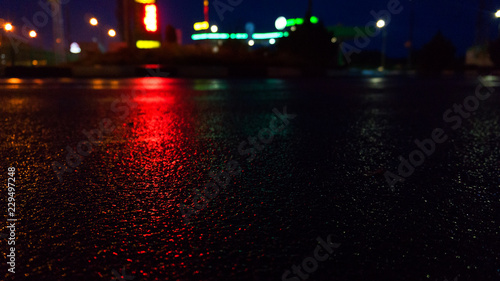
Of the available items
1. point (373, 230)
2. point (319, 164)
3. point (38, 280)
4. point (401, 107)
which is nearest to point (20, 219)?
point (38, 280)

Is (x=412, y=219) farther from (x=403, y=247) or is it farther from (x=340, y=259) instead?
(x=340, y=259)

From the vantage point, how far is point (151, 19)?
124ft

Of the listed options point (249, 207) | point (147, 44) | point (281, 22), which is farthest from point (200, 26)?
point (249, 207)

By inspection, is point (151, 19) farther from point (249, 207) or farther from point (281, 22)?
point (249, 207)

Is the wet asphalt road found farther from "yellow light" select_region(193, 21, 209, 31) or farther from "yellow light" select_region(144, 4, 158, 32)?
"yellow light" select_region(193, 21, 209, 31)

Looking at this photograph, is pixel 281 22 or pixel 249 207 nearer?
pixel 249 207

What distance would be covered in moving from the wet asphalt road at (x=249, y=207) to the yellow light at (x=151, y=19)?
36.0 meters

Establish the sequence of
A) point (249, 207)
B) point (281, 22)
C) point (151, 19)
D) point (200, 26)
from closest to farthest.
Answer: point (249, 207), point (151, 19), point (281, 22), point (200, 26)

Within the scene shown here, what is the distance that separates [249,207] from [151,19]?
3928 cm

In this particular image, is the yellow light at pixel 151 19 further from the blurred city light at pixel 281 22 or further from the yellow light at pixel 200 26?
the yellow light at pixel 200 26

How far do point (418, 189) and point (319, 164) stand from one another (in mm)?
795

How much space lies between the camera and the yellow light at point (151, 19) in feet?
121

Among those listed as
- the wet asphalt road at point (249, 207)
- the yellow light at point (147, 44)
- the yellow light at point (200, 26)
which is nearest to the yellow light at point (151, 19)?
the yellow light at point (147, 44)

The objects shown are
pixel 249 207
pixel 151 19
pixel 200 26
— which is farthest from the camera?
pixel 200 26
